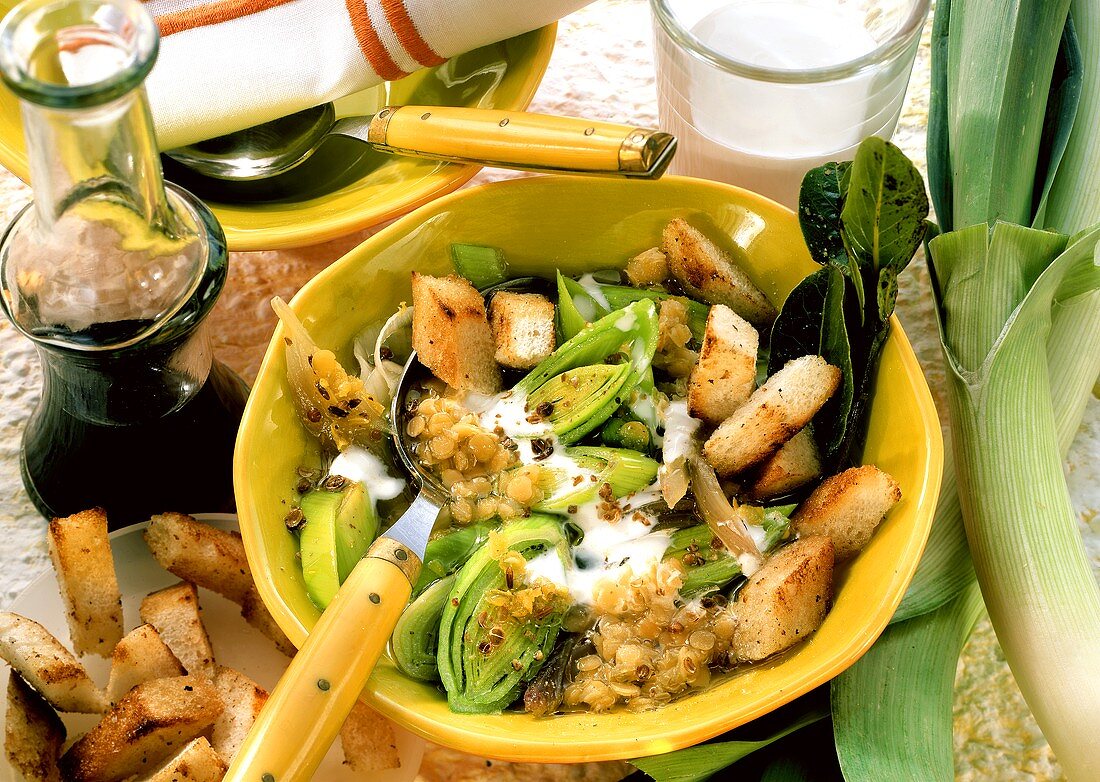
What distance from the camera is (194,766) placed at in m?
1.04

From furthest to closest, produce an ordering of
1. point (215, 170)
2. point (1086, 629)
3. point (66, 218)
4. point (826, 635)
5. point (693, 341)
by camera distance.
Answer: point (215, 170) < point (693, 341) < point (1086, 629) < point (826, 635) < point (66, 218)

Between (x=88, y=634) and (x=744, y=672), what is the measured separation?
66 cm

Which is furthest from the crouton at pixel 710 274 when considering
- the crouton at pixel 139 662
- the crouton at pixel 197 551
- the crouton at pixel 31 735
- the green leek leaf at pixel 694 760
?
the crouton at pixel 31 735

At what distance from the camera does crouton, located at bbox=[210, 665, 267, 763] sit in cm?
111

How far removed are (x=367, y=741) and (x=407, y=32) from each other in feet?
2.50

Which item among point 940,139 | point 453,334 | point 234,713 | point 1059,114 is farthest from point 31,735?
point 1059,114

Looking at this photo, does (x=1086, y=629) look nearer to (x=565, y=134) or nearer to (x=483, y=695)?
(x=483, y=695)

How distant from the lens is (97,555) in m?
1.14

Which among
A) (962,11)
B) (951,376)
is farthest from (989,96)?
(951,376)

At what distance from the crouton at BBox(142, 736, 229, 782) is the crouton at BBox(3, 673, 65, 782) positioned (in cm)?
11

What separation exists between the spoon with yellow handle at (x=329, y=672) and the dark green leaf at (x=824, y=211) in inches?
20.2

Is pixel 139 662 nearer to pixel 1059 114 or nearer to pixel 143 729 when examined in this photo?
pixel 143 729

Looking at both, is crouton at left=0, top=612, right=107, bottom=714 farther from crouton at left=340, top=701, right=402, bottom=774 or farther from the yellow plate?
the yellow plate

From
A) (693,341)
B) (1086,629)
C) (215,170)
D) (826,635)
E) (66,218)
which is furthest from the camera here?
(215,170)
